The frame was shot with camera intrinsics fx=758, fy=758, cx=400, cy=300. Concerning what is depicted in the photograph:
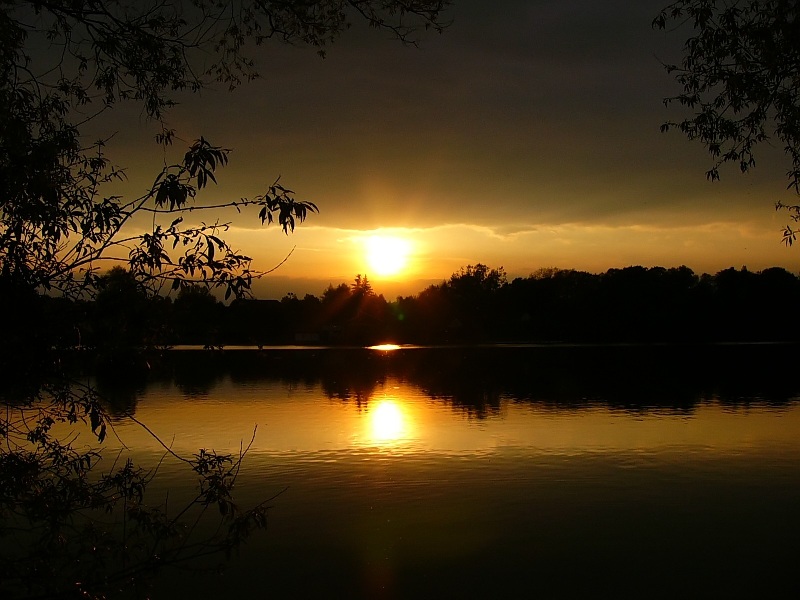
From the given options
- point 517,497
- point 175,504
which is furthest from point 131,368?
point 517,497

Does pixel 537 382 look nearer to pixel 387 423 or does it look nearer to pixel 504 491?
pixel 387 423

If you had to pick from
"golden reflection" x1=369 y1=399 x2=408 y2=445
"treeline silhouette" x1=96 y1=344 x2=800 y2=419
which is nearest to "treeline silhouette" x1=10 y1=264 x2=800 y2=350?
"treeline silhouette" x1=96 y1=344 x2=800 y2=419

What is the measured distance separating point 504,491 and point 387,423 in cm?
1234

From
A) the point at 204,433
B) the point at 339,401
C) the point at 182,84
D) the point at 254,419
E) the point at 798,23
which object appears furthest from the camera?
the point at 339,401

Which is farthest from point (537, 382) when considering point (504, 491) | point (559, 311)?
point (559, 311)

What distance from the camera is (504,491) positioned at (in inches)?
689

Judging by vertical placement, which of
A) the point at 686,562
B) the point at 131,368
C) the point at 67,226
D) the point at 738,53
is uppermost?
the point at 738,53

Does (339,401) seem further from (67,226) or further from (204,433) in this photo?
(67,226)

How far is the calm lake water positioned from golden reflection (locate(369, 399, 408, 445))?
4.0 inches

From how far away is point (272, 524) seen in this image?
15148 mm

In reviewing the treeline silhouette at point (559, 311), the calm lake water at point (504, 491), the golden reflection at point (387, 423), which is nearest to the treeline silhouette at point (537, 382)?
the calm lake water at point (504, 491)

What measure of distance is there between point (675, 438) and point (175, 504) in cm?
1638

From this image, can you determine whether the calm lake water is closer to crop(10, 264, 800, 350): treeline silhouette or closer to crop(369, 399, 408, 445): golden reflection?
crop(369, 399, 408, 445): golden reflection

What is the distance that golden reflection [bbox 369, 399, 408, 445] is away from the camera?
84.8ft
